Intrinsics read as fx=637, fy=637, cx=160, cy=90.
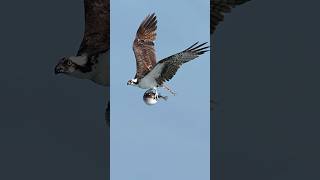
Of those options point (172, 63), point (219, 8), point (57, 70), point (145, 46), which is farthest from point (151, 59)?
point (57, 70)

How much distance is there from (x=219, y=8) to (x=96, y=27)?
3.25ft

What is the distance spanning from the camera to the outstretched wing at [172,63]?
3711 mm

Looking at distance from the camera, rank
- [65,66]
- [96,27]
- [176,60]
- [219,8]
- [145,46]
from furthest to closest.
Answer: [65,66], [96,27], [219,8], [145,46], [176,60]

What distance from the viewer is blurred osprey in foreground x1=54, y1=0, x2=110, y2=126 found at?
510cm

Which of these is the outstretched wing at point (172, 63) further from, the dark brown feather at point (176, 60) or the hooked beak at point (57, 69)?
the hooked beak at point (57, 69)

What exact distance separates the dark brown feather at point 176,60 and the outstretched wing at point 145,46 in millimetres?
126

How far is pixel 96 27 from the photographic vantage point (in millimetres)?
5098

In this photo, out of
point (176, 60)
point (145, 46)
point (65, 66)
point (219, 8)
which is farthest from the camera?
point (65, 66)

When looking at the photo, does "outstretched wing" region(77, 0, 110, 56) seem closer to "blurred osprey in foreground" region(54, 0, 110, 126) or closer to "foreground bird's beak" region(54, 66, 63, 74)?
"blurred osprey in foreground" region(54, 0, 110, 126)

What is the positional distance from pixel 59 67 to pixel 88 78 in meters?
0.28

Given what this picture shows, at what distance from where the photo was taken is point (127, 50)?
3930mm

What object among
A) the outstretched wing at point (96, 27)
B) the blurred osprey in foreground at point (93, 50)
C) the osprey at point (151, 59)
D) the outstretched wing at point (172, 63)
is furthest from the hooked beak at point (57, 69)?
the outstretched wing at point (172, 63)

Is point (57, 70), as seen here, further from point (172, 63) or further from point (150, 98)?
point (172, 63)

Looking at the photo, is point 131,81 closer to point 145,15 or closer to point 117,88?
point 117,88
